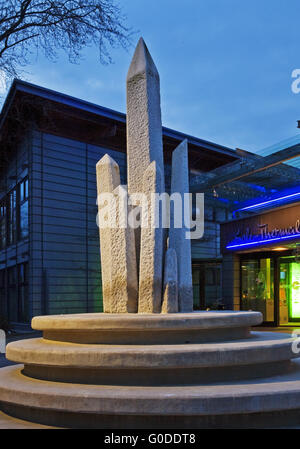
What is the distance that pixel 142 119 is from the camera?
7.02m

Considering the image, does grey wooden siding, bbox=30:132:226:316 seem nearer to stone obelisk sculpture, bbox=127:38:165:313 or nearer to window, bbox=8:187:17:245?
window, bbox=8:187:17:245

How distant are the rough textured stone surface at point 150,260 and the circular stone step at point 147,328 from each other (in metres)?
0.92

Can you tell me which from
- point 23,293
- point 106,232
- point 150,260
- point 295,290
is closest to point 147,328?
point 150,260

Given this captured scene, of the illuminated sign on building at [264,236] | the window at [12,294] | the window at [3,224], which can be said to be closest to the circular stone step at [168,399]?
the illuminated sign on building at [264,236]

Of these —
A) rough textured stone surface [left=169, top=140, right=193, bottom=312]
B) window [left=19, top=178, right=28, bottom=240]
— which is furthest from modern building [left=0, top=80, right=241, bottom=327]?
rough textured stone surface [left=169, top=140, right=193, bottom=312]

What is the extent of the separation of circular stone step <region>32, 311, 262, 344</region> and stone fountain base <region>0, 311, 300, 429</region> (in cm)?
1

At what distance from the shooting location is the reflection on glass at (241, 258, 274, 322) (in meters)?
16.6

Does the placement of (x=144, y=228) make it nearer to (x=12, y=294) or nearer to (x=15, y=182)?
(x=15, y=182)

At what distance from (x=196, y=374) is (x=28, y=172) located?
17718 mm

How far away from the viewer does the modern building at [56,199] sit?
20.5 m

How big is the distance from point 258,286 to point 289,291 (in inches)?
50.8

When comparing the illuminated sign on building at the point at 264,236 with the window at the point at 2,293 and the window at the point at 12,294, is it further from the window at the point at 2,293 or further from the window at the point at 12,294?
the window at the point at 2,293

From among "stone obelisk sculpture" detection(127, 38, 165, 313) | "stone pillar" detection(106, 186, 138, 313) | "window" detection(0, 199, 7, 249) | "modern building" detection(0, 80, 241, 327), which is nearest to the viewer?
"stone pillar" detection(106, 186, 138, 313)
